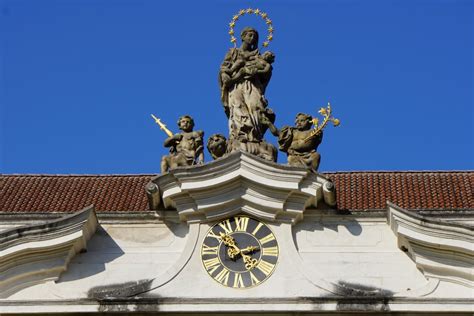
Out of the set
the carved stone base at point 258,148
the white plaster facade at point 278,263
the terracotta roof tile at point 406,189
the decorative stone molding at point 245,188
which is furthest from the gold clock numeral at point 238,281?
the terracotta roof tile at point 406,189

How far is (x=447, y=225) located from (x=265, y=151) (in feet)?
10.1

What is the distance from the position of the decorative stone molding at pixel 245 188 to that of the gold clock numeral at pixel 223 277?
871 mm

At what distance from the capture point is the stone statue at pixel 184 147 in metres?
25.7

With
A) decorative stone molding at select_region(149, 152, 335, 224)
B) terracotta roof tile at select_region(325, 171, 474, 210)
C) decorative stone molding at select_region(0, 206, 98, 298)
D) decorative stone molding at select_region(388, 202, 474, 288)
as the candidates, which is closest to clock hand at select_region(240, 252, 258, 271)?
decorative stone molding at select_region(149, 152, 335, 224)

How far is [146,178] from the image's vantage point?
29.9 meters

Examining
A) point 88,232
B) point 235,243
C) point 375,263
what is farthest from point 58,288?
point 375,263

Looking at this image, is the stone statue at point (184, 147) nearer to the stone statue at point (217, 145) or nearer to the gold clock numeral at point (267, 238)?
the stone statue at point (217, 145)

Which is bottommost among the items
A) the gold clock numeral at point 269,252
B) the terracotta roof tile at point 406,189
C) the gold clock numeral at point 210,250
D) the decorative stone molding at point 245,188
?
the gold clock numeral at point 269,252

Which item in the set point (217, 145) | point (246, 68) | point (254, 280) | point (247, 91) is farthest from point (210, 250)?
point (246, 68)

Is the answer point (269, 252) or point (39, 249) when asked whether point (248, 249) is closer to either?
point (269, 252)

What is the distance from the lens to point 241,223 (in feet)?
81.8

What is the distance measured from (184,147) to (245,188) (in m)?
1.49

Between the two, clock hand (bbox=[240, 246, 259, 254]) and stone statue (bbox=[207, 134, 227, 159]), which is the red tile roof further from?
clock hand (bbox=[240, 246, 259, 254])

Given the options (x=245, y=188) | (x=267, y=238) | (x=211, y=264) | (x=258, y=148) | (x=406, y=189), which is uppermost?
(x=406, y=189)
